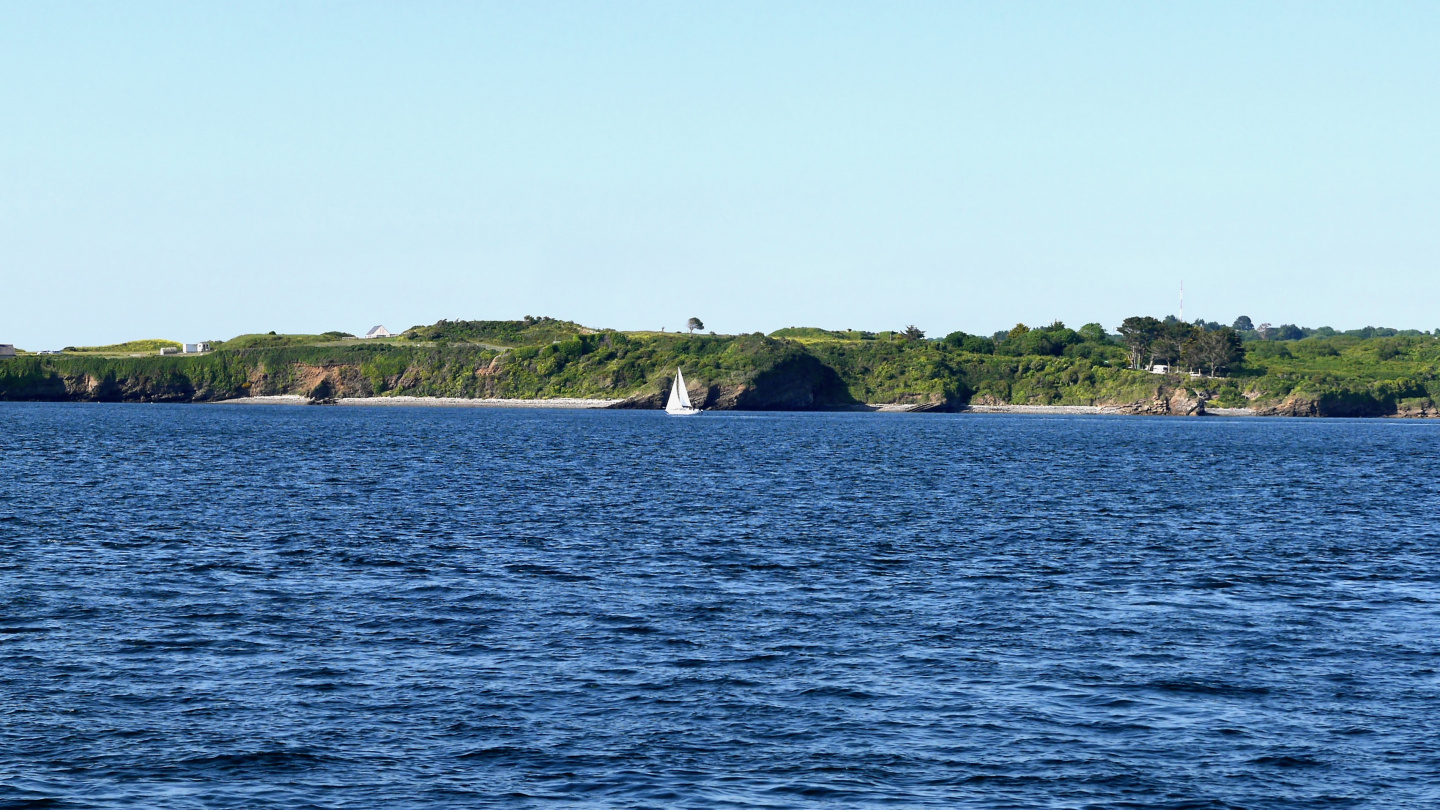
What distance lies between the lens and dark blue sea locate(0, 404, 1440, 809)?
763 inches

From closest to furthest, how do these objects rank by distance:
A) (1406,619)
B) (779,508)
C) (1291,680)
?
(1291,680) < (1406,619) < (779,508)

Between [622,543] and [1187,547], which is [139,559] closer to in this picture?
[622,543]

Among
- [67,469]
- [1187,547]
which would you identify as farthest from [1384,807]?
[67,469]

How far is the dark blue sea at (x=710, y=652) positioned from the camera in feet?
63.6

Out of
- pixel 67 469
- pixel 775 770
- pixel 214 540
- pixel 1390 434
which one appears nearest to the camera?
pixel 775 770

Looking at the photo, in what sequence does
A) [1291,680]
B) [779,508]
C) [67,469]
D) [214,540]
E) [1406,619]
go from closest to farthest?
[1291,680] < [1406,619] < [214,540] < [779,508] < [67,469]

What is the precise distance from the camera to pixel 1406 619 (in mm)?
32062

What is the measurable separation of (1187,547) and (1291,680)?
22.1m

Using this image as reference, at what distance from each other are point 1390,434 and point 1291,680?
545ft

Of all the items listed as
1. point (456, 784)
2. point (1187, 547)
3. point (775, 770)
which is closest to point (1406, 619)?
point (1187, 547)

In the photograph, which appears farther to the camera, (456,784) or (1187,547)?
(1187,547)

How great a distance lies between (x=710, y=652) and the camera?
27.5 metres

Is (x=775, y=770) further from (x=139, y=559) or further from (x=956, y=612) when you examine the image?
(x=139, y=559)

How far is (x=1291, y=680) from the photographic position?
83.2 feet
